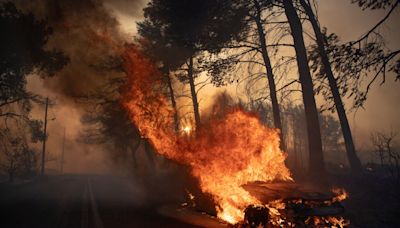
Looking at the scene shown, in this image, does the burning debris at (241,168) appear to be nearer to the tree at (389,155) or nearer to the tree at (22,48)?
the tree at (389,155)

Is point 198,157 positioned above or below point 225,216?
above

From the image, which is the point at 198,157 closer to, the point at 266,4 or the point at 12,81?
the point at 266,4

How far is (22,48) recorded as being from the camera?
19.5 meters

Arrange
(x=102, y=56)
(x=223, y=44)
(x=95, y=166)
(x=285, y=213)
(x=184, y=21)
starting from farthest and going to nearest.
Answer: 1. (x=95, y=166)
2. (x=102, y=56)
3. (x=223, y=44)
4. (x=184, y=21)
5. (x=285, y=213)

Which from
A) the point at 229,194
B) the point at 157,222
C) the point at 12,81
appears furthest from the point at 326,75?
the point at 12,81

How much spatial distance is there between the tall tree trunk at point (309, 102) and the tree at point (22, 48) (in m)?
14.4

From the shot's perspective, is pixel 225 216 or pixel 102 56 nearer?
pixel 225 216

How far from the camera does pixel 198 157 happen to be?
11977mm

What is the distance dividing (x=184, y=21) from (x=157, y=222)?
9.65 metres

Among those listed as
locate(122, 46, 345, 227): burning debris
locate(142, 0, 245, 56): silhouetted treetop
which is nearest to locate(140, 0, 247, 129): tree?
locate(142, 0, 245, 56): silhouetted treetop

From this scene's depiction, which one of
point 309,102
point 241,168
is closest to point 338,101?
point 309,102

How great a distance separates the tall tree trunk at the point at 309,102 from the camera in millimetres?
13984

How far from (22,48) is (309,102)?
16987 mm

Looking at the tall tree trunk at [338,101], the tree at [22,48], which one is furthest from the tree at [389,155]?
the tree at [22,48]
